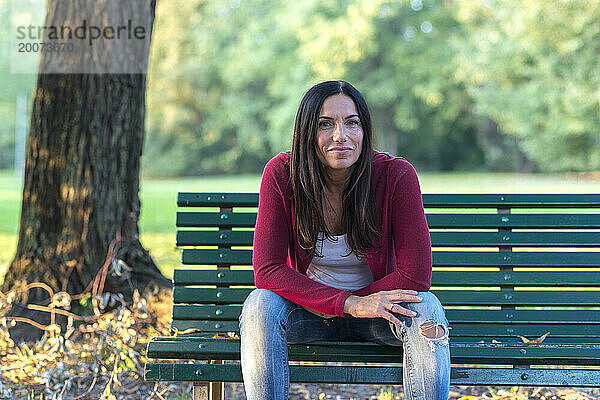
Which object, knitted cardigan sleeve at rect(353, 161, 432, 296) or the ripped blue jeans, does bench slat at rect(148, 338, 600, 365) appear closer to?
the ripped blue jeans

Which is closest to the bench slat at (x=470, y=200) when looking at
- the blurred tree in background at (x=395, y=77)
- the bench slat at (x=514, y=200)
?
the bench slat at (x=514, y=200)

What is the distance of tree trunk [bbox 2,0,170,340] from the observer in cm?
471

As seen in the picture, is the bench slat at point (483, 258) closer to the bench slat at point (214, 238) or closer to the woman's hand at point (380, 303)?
the bench slat at point (214, 238)

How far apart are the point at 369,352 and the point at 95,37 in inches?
114

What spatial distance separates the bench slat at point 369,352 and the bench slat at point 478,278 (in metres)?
0.55

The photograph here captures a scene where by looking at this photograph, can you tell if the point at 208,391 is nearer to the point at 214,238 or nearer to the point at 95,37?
the point at 214,238

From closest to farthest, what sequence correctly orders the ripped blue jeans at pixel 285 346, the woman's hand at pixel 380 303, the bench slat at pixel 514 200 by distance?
the ripped blue jeans at pixel 285 346
the woman's hand at pixel 380 303
the bench slat at pixel 514 200

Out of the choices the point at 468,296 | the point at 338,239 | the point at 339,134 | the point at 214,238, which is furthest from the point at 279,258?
the point at 468,296

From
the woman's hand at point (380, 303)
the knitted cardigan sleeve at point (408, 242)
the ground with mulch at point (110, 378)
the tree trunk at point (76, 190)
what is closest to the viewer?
the woman's hand at point (380, 303)

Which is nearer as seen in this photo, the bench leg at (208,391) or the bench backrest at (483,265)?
the bench leg at (208,391)

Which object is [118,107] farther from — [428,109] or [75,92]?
[428,109]

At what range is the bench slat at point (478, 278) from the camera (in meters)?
3.48

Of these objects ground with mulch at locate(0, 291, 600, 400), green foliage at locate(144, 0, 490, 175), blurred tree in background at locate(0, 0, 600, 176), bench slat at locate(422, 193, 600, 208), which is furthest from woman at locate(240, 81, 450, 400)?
green foliage at locate(144, 0, 490, 175)

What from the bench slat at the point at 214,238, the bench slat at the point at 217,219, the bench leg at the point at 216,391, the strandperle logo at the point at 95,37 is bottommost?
the bench leg at the point at 216,391
